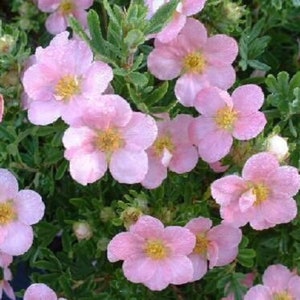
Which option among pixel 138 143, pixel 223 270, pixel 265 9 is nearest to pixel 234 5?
pixel 265 9

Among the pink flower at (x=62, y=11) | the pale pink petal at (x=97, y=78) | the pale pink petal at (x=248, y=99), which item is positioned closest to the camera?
the pale pink petal at (x=97, y=78)

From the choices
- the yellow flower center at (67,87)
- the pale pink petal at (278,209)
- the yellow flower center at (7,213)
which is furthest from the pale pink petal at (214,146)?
the yellow flower center at (7,213)

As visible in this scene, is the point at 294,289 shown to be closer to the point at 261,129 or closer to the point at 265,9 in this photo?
the point at 261,129

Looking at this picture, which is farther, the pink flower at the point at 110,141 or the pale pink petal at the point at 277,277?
the pale pink petal at the point at 277,277

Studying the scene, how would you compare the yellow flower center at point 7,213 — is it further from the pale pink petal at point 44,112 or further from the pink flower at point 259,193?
the pink flower at point 259,193

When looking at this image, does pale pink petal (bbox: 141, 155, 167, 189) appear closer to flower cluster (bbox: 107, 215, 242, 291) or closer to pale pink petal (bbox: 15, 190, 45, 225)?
flower cluster (bbox: 107, 215, 242, 291)

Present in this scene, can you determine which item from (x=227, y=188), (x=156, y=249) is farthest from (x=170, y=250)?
(x=227, y=188)

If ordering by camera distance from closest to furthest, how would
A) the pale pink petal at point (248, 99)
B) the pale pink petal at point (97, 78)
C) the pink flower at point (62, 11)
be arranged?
the pale pink petal at point (97, 78), the pale pink petal at point (248, 99), the pink flower at point (62, 11)

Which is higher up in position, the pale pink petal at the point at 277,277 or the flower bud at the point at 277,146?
the flower bud at the point at 277,146
